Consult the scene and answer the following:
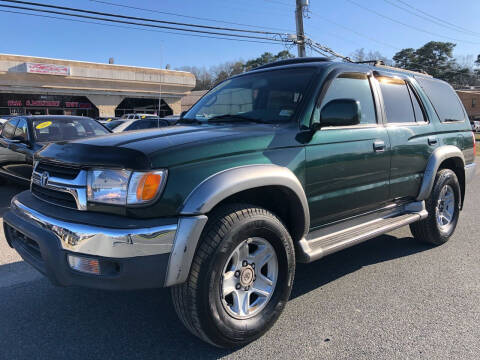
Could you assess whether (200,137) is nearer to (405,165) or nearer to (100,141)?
(100,141)

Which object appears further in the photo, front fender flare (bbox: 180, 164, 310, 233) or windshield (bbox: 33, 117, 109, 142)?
windshield (bbox: 33, 117, 109, 142)

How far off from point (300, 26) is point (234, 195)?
18.6 meters

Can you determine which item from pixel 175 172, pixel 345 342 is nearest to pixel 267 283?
pixel 345 342

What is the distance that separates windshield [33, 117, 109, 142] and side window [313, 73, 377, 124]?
17.3ft

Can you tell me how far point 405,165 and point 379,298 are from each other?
55.7 inches

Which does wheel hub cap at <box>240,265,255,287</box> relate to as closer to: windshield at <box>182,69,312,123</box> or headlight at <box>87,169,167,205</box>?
headlight at <box>87,169,167,205</box>

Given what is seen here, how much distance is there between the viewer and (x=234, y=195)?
2748 mm

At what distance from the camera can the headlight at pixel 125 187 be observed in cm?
233

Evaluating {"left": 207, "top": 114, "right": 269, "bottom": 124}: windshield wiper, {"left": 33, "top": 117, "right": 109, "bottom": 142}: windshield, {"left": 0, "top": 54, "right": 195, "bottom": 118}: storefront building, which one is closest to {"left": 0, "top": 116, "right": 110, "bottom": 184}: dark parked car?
{"left": 33, "top": 117, "right": 109, "bottom": 142}: windshield

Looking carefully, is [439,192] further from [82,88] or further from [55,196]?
[82,88]

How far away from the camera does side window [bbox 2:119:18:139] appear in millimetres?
7715

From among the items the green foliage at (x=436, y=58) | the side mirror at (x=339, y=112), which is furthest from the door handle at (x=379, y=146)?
the green foliage at (x=436, y=58)

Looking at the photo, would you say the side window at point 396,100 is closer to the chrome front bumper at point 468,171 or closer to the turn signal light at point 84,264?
the chrome front bumper at point 468,171

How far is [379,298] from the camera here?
338cm
